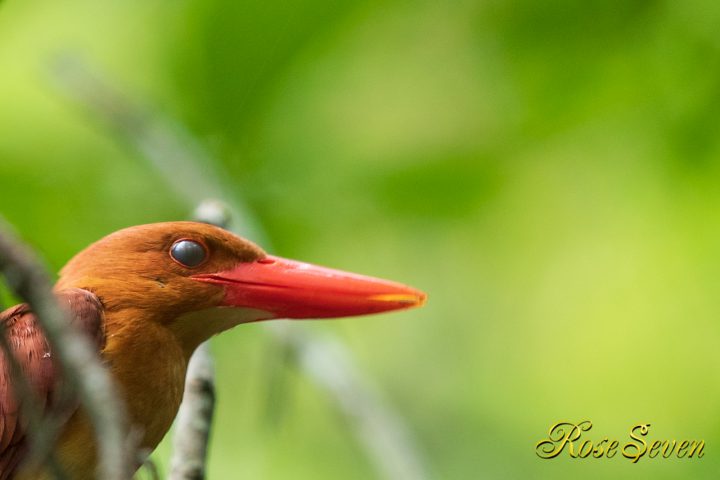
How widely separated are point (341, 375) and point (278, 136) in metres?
2.31

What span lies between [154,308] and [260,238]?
3.13 ft

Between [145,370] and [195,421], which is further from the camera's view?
[195,421]

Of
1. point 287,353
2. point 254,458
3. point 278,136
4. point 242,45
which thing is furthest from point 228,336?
point 287,353

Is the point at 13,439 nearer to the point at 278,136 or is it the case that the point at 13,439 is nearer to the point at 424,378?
the point at 278,136

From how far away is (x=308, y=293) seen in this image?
3.75 meters

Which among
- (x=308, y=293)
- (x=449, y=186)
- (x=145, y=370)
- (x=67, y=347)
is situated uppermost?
(x=67, y=347)

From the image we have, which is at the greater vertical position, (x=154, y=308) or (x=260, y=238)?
(x=154, y=308)

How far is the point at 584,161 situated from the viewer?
21.3 ft

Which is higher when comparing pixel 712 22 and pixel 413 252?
pixel 712 22

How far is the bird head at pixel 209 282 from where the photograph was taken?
3.56m

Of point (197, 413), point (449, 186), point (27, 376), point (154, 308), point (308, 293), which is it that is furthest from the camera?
point (449, 186)
